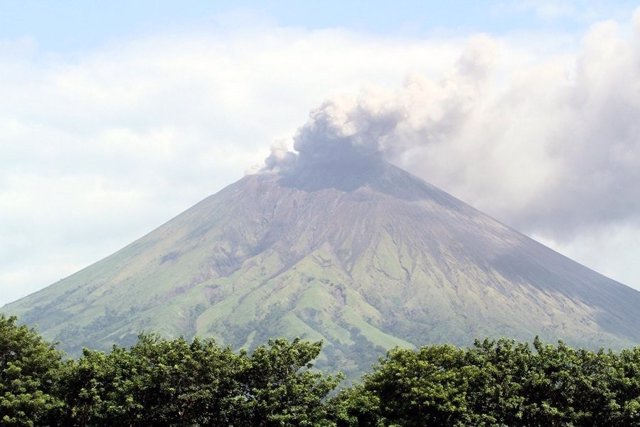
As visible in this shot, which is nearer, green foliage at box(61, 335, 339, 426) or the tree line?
the tree line

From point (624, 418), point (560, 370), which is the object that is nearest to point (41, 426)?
point (560, 370)

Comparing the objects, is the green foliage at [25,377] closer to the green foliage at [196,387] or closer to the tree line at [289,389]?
the tree line at [289,389]

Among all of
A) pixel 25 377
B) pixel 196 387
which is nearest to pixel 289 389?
pixel 196 387

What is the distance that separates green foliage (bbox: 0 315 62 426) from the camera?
39.7 metres

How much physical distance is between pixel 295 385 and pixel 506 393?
1277 centimetres

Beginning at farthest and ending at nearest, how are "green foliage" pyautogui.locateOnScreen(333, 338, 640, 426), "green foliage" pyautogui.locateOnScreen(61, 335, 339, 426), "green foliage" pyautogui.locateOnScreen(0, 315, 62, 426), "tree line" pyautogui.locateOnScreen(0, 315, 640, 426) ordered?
"green foliage" pyautogui.locateOnScreen(61, 335, 339, 426) < "tree line" pyautogui.locateOnScreen(0, 315, 640, 426) < "green foliage" pyautogui.locateOnScreen(333, 338, 640, 426) < "green foliage" pyautogui.locateOnScreen(0, 315, 62, 426)

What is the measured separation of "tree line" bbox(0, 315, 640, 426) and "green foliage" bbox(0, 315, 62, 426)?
0.26 feet

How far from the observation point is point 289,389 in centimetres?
4325

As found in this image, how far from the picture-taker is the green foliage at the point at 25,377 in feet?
130

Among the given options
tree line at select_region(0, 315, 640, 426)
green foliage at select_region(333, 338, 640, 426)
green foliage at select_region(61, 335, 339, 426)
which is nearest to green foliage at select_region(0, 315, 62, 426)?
tree line at select_region(0, 315, 640, 426)

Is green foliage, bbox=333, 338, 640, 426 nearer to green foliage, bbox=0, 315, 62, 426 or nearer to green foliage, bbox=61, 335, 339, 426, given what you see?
green foliage, bbox=61, 335, 339, 426

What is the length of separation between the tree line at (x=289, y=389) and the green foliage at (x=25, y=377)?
0.08 metres

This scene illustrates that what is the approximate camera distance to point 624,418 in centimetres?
4203

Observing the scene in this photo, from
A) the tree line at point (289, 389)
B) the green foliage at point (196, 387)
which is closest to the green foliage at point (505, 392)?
the tree line at point (289, 389)
